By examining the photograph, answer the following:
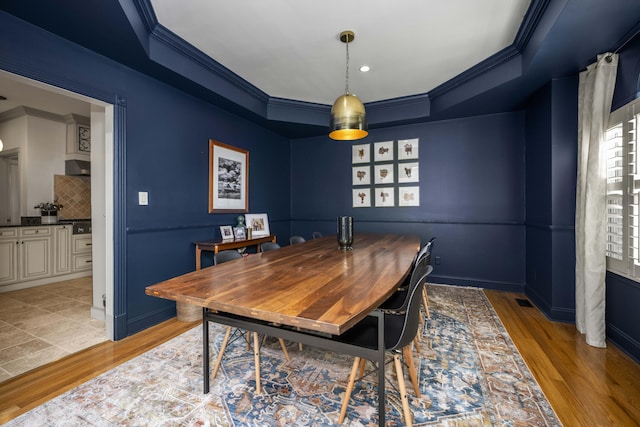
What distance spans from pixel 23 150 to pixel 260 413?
5.84 m

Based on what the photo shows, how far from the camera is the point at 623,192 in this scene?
2256 mm

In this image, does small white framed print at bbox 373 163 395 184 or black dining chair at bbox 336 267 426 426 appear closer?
black dining chair at bbox 336 267 426 426

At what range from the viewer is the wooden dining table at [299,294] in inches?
42.6

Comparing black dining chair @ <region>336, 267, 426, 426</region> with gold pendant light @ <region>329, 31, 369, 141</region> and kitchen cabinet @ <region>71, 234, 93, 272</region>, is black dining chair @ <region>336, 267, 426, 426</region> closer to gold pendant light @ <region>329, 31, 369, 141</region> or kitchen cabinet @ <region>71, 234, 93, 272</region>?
gold pendant light @ <region>329, 31, 369, 141</region>

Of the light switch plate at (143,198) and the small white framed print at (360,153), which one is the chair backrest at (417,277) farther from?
the small white framed print at (360,153)

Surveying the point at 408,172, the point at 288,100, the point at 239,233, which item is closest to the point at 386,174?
the point at 408,172

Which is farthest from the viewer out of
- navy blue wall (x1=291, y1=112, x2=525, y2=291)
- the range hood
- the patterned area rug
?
the range hood

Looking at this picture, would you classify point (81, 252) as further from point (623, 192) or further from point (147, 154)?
point (623, 192)

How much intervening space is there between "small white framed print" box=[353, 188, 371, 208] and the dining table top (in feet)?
8.70

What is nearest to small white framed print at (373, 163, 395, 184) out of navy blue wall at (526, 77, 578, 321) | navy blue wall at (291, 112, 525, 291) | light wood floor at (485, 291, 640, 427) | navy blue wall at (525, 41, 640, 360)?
navy blue wall at (291, 112, 525, 291)

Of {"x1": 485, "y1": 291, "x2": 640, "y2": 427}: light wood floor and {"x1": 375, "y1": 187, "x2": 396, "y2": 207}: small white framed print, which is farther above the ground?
{"x1": 375, "y1": 187, "x2": 396, "y2": 207}: small white framed print

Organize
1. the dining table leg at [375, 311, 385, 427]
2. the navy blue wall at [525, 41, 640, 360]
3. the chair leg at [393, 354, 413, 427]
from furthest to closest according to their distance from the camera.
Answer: the navy blue wall at [525, 41, 640, 360] < the chair leg at [393, 354, 413, 427] < the dining table leg at [375, 311, 385, 427]

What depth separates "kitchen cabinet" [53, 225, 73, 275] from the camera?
4383mm

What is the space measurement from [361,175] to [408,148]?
0.87m
